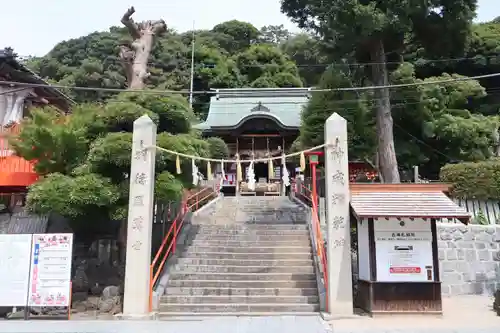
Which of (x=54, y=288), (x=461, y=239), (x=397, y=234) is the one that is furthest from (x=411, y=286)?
(x=54, y=288)

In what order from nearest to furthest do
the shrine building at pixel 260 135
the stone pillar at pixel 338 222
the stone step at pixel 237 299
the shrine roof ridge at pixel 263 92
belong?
1. the stone pillar at pixel 338 222
2. the stone step at pixel 237 299
3. the shrine building at pixel 260 135
4. the shrine roof ridge at pixel 263 92

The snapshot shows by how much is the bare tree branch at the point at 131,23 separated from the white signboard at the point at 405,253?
11570mm

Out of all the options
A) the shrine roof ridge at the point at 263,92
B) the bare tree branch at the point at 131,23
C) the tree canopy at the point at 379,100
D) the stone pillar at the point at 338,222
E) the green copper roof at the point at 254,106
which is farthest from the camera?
the shrine roof ridge at the point at 263,92

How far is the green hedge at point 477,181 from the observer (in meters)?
12.4

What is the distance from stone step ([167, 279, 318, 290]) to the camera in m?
9.98

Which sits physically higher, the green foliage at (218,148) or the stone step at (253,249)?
the green foliage at (218,148)

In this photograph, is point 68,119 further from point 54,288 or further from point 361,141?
point 361,141

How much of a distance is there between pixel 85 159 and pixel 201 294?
16.4 ft

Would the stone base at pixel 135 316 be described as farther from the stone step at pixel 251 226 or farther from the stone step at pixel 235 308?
the stone step at pixel 251 226

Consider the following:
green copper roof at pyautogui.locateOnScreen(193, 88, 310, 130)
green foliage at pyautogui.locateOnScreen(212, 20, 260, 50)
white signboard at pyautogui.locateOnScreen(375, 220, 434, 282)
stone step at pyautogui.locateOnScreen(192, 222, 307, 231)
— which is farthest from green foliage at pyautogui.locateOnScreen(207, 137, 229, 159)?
green foliage at pyautogui.locateOnScreen(212, 20, 260, 50)

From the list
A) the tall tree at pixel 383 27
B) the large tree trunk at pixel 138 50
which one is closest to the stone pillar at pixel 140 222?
the large tree trunk at pixel 138 50

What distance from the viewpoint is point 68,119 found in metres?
11.9

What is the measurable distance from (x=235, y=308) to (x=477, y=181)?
8718mm

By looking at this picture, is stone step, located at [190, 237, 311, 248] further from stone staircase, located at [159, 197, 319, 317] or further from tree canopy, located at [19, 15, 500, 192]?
tree canopy, located at [19, 15, 500, 192]
